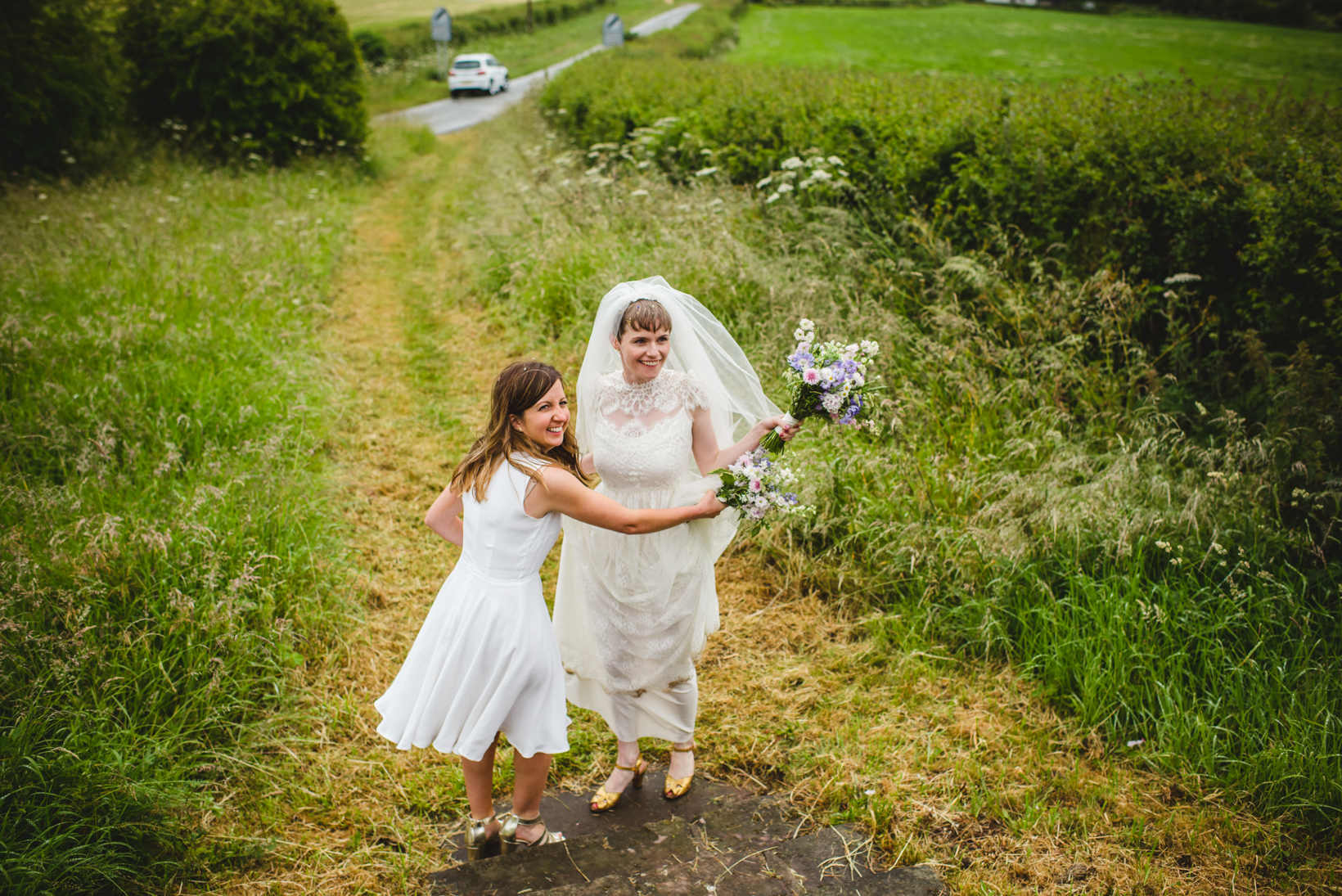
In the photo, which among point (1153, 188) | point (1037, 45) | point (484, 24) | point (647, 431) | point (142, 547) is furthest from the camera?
point (484, 24)

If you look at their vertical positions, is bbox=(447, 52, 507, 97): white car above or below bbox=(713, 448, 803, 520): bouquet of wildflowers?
above

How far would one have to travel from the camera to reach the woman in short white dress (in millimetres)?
2518

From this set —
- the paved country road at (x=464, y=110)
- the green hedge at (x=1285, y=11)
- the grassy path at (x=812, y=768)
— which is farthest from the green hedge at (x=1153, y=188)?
the paved country road at (x=464, y=110)

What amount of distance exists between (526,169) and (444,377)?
21.9ft

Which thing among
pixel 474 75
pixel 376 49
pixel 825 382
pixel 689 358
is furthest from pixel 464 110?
pixel 825 382

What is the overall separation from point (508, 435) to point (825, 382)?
42.4 inches

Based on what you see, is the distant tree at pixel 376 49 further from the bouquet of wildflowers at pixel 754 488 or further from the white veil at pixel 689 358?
the bouquet of wildflowers at pixel 754 488

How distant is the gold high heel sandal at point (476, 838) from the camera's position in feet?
8.98

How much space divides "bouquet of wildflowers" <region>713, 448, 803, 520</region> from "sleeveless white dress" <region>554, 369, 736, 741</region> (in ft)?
0.99

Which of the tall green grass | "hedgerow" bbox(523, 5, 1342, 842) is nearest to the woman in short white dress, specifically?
the tall green grass

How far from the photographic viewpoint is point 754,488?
2.57 meters

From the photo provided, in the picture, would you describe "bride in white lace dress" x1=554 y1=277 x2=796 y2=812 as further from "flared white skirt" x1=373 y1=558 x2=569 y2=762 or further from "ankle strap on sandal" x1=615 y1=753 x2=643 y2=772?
"flared white skirt" x1=373 y1=558 x2=569 y2=762

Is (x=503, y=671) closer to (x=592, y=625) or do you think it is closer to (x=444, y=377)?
(x=592, y=625)

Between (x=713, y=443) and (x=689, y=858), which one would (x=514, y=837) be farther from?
(x=713, y=443)
